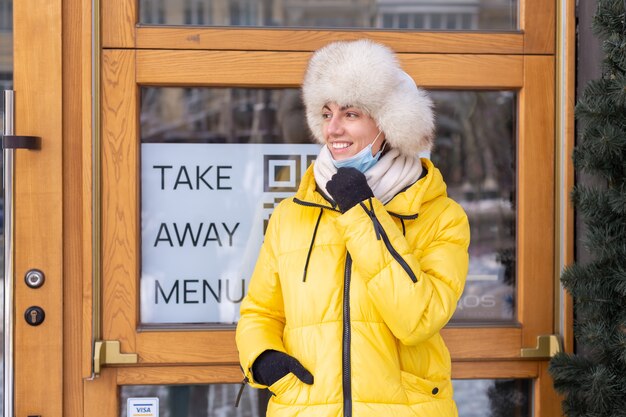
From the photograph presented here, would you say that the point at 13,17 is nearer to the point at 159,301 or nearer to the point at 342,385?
the point at 159,301

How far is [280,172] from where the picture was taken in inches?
121

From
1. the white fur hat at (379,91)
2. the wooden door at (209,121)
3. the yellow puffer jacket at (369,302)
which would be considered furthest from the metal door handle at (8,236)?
the white fur hat at (379,91)

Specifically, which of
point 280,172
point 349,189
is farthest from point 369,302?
point 280,172

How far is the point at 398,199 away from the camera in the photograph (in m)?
2.29

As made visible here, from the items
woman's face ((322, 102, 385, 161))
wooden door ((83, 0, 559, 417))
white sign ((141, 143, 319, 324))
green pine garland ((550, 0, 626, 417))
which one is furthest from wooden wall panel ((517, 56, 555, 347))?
woman's face ((322, 102, 385, 161))

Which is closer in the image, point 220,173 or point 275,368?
point 275,368

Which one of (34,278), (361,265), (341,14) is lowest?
(34,278)

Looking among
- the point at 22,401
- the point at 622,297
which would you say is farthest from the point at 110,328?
the point at 622,297

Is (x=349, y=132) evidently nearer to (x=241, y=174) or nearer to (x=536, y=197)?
(x=241, y=174)

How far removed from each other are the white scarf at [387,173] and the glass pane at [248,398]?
1.10 m

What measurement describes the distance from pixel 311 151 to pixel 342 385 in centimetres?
111

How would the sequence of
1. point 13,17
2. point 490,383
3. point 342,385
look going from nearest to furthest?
1. point 342,385
2. point 13,17
3. point 490,383

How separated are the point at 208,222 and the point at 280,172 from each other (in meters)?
0.32

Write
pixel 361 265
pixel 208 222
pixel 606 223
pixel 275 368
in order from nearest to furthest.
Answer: pixel 361 265
pixel 275 368
pixel 606 223
pixel 208 222
